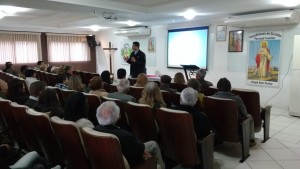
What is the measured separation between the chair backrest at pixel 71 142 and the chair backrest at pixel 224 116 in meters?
1.67

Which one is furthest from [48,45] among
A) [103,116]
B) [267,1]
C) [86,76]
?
[103,116]

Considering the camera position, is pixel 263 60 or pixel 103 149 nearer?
pixel 103 149

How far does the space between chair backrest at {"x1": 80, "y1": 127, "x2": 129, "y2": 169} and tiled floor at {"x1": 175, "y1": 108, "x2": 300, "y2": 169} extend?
3.88 feet

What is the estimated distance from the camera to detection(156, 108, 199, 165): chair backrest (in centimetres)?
221

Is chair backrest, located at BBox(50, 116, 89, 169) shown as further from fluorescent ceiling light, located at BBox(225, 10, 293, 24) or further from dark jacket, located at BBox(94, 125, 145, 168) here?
fluorescent ceiling light, located at BBox(225, 10, 293, 24)

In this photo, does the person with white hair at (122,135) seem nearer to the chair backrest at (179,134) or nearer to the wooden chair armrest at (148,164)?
the wooden chair armrest at (148,164)

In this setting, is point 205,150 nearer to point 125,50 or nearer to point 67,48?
point 125,50

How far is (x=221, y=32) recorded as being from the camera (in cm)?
688

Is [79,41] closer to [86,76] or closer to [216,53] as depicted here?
[86,76]

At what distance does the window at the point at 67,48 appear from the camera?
10305mm

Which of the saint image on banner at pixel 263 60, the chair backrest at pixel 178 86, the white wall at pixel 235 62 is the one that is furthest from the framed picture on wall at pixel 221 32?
the chair backrest at pixel 178 86

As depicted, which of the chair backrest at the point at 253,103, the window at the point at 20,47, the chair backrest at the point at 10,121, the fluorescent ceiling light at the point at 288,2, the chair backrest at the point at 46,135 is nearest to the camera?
the chair backrest at the point at 46,135

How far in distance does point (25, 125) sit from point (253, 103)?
2.94 metres

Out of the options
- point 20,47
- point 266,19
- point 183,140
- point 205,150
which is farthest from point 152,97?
point 20,47
